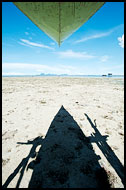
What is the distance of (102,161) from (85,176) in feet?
2.39

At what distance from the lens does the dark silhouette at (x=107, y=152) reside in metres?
2.58

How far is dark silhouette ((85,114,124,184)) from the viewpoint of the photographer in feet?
8.46

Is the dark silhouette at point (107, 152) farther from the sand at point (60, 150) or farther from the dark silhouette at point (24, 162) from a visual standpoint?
the dark silhouette at point (24, 162)

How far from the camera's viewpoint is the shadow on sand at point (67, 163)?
2251 millimetres

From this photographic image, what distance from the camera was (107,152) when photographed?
311 centimetres

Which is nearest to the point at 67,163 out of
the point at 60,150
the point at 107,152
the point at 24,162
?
the point at 60,150

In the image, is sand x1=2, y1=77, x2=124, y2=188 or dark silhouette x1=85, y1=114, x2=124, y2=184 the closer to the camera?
sand x1=2, y1=77, x2=124, y2=188

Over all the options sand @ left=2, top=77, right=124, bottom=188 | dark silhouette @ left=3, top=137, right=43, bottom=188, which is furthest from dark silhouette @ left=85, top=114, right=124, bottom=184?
dark silhouette @ left=3, top=137, right=43, bottom=188

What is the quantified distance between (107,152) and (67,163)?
1.38 m

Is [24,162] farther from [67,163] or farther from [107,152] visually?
[107,152]

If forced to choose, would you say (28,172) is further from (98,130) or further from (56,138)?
(98,130)

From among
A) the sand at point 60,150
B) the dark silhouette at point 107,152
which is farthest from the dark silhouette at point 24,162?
the dark silhouette at point 107,152

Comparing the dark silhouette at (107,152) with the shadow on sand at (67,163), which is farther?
the dark silhouette at (107,152)

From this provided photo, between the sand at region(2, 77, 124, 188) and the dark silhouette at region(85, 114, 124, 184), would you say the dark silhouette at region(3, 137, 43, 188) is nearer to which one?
the sand at region(2, 77, 124, 188)
